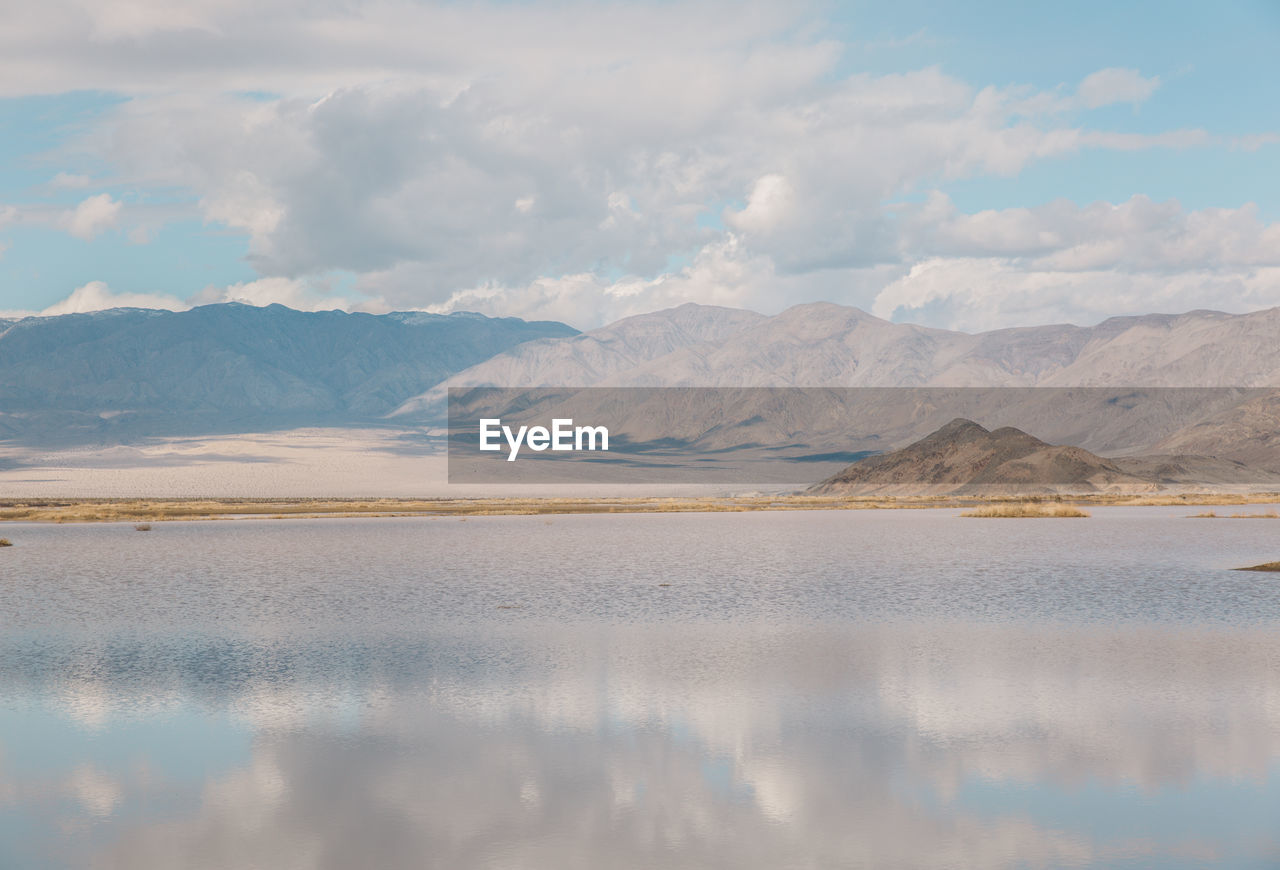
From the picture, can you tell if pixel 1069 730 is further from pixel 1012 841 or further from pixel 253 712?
pixel 253 712

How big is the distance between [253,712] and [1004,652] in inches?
616

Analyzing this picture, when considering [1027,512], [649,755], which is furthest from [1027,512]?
[649,755]

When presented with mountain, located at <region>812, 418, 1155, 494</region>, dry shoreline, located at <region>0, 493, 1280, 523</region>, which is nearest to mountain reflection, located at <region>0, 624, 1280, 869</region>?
dry shoreline, located at <region>0, 493, 1280, 523</region>

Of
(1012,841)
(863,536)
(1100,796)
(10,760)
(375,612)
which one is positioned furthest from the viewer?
(863,536)

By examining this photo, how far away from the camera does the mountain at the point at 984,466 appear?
137625 mm

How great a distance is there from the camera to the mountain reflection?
42.6 ft

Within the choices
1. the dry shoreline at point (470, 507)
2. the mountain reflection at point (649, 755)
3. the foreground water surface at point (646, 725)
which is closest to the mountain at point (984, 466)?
the dry shoreline at point (470, 507)

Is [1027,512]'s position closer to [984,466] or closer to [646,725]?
[984,466]

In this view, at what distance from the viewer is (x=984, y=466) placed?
144250mm

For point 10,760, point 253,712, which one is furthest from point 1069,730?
point 10,760

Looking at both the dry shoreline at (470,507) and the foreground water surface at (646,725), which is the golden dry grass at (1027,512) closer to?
the dry shoreline at (470,507)

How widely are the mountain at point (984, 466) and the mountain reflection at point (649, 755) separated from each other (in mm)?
116338

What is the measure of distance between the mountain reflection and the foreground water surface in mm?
67

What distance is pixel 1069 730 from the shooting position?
58.8ft
